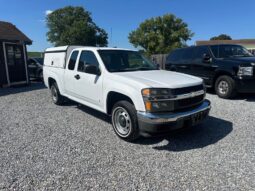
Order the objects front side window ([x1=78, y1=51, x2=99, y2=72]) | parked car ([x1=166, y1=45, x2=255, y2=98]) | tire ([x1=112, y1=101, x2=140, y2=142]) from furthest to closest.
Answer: parked car ([x1=166, y1=45, x2=255, y2=98])
front side window ([x1=78, y1=51, x2=99, y2=72])
tire ([x1=112, y1=101, x2=140, y2=142])

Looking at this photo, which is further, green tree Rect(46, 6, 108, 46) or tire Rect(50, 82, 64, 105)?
green tree Rect(46, 6, 108, 46)

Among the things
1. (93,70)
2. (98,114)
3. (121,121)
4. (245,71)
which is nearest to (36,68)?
(98,114)

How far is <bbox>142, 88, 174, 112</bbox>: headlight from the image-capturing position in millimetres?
3676

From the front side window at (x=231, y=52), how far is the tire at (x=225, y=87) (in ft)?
3.38

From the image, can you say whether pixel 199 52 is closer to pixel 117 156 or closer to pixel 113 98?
pixel 113 98

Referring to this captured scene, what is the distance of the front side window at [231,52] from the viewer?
8.25 metres

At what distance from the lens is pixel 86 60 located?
5.30 m

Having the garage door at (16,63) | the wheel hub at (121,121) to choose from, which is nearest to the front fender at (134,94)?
the wheel hub at (121,121)

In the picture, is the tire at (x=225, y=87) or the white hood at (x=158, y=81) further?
the tire at (x=225, y=87)

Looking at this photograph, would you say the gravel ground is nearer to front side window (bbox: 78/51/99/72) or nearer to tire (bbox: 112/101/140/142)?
tire (bbox: 112/101/140/142)

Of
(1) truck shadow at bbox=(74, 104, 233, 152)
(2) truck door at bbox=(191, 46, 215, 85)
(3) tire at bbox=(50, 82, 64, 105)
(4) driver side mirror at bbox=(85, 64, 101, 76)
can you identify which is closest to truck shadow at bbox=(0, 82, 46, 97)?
(3) tire at bbox=(50, 82, 64, 105)

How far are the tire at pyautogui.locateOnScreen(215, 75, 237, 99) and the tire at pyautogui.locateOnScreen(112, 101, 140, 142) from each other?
15.8 ft

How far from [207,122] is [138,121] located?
7.51 feet

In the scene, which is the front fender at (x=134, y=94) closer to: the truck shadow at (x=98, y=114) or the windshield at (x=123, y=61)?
the windshield at (x=123, y=61)
